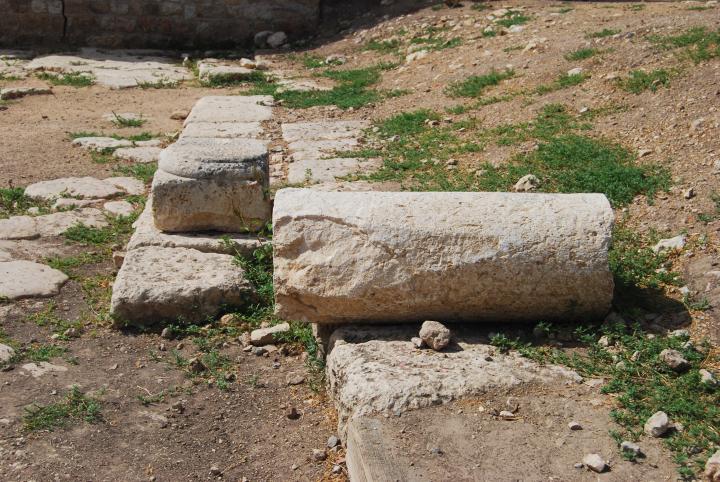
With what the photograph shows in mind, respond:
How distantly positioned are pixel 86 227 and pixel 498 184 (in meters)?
3.21

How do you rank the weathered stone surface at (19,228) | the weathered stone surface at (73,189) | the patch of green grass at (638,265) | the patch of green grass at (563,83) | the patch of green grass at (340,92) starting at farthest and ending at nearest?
the patch of green grass at (340,92) → the patch of green grass at (563,83) → the weathered stone surface at (73,189) → the weathered stone surface at (19,228) → the patch of green grass at (638,265)

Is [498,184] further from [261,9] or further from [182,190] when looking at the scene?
[261,9]

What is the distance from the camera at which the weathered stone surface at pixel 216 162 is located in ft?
18.9

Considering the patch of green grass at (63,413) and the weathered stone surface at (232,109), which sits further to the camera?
the weathered stone surface at (232,109)

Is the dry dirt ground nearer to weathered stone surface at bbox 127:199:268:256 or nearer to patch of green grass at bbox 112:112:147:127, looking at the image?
patch of green grass at bbox 112:112:147:127

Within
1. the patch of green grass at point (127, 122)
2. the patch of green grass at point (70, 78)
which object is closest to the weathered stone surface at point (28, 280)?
the patch of green grass at point (127, 122)

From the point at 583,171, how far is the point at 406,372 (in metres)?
3.07

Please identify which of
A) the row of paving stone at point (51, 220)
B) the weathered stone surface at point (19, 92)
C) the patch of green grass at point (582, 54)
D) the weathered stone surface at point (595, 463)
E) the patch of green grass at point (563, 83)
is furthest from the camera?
the weathered stone surface at point (19, 92)

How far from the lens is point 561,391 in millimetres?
4020

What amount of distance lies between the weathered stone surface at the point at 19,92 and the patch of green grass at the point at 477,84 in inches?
201

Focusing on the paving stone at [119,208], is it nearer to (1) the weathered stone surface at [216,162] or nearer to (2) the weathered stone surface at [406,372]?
(1) the weathered stone surface at [216,162]

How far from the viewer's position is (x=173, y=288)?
5.24 metres

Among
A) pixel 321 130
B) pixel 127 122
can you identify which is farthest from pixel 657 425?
pixel 127 122

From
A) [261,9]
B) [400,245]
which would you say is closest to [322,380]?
[400,245]
